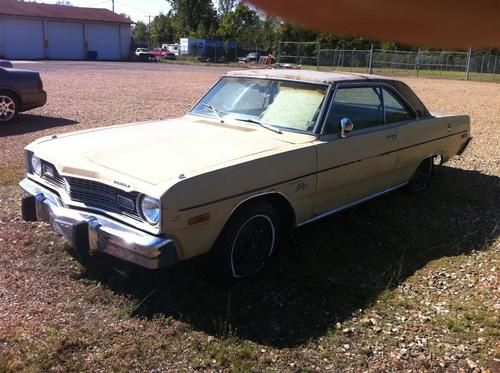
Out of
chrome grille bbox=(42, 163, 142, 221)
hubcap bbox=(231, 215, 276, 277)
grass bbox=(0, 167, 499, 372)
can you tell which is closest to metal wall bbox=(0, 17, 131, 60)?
chrome grille bbox=(42, 163, 142, 221)

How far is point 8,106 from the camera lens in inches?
382

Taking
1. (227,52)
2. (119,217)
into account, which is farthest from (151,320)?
(227,52)

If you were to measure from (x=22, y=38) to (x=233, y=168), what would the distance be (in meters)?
49.0

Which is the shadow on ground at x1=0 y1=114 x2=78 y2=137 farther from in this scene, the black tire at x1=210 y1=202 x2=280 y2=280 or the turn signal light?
the turn signal light

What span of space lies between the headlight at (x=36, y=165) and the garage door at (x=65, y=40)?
47635 mm

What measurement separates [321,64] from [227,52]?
2413 centimetres

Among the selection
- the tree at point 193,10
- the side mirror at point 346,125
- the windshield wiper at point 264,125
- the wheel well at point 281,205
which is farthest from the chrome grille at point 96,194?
the side mirror at point 346,125

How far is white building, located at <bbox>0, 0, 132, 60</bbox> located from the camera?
4594 cm

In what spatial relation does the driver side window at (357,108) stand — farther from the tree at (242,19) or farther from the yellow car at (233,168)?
the tree at (242,19)

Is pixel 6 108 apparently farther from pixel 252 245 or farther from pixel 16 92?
pixel 252 245

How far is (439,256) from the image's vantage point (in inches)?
177

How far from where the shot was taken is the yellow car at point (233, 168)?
131 inches

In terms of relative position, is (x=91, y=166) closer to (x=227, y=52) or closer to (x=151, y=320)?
(x=151, y=320)

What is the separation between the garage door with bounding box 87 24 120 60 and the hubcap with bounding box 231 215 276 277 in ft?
168
